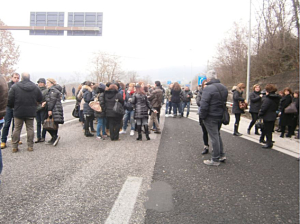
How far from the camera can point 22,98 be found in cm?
561

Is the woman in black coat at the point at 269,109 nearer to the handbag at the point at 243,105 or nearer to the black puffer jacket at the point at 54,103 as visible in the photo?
the handbag at the point at 243,105

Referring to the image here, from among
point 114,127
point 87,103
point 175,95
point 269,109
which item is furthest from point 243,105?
point 87,103

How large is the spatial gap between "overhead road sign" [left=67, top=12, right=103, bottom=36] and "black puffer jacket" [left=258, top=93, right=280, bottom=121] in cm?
1576

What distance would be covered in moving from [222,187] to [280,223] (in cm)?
109

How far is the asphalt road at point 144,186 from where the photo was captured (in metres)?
2.97

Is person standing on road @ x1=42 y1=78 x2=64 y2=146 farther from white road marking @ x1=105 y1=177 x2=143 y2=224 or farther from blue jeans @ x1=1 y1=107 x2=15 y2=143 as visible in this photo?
white road marking @ x1=105 y1=177 x2=143 y2=224

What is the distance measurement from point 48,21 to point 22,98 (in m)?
15.9

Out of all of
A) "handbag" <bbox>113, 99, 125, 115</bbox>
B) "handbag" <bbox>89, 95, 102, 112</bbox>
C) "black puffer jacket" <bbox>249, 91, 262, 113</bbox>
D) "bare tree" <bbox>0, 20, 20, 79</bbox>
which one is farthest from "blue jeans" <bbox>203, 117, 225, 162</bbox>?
"bare tree" <bbox>0, 20, 20, 79</bbox>

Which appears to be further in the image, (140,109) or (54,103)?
(140,109)

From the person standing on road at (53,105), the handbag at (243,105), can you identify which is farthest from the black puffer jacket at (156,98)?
the person standing on road at (53,105)

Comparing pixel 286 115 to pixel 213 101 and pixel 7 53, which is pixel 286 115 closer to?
pixel 213 101

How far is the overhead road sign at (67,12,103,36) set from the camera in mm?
19031

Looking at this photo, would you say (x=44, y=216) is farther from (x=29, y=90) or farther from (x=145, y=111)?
(x=145, y=111)

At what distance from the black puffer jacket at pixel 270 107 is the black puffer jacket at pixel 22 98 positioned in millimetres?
6259
